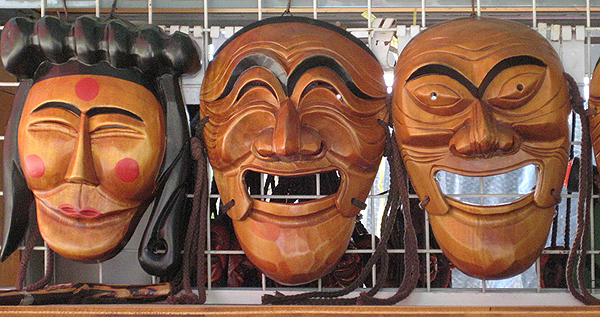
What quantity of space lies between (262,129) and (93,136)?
0.25 metres

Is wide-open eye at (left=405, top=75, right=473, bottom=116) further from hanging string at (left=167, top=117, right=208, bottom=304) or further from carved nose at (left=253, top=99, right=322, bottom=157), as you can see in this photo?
hanging string at (left=167, top=117, right=208, bottom=304)

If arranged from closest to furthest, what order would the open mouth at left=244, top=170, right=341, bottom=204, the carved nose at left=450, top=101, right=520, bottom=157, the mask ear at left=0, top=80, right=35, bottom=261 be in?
the carved nose at left=450, top=101, right=520, bottom=157 → the mask ear at left=0, top=80, right=35, bottom=261 → the open mouth at left=244, top=170, right=341, bottom=204

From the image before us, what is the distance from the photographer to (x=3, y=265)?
1.00 metres

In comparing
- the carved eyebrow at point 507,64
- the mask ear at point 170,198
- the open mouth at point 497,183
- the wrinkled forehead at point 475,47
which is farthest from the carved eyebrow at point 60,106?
the open mouth at point 497,183

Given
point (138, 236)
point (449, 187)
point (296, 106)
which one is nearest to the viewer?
point (296, 106)

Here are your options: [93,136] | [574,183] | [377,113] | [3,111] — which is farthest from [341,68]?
[3,111]

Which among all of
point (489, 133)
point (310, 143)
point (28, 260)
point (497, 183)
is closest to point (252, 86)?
point (310, 143)

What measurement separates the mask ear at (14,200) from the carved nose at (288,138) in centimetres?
37

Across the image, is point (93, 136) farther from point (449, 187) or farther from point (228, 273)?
point (449, 187)

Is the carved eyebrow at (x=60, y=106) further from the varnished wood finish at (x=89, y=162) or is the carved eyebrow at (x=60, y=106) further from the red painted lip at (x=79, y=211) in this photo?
the red painted lip at (x=79, y=211)

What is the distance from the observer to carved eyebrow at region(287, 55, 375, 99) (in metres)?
0.80

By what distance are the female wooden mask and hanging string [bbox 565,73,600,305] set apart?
1.88 ft

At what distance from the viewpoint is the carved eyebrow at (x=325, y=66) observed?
0.80 metres

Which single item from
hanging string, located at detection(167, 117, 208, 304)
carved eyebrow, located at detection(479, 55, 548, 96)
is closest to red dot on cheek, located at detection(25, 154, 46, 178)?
hanging string, located at detection(167, 117, 208, 304)
